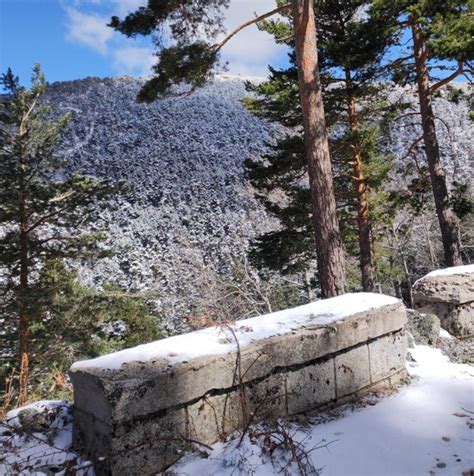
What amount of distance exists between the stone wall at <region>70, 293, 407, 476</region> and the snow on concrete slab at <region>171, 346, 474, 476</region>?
0.58 ft

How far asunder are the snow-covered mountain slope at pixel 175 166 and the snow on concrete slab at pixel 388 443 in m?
13.7

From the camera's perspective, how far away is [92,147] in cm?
3353

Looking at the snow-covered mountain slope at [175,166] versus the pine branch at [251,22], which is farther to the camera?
the snow-covered mountain slope at [175,166]

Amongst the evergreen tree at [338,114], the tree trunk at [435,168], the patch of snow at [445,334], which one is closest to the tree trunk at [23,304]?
the evergreen tree at [338,114]

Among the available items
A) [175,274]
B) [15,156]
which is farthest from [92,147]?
[15,156]

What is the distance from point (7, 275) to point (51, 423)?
6.61 meters

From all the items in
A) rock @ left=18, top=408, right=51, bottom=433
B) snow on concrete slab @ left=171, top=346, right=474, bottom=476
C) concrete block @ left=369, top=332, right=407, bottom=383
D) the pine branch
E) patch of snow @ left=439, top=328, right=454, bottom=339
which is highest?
the pine branch

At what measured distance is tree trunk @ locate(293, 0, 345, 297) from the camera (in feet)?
17.3

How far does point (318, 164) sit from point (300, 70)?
1343 millimetres

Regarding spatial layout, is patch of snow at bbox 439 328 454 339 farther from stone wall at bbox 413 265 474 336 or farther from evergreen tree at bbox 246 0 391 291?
evergreen tree at bbox 246 0 391 291

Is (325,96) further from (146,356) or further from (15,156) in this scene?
(146,356)

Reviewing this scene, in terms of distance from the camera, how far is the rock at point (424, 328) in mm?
5074

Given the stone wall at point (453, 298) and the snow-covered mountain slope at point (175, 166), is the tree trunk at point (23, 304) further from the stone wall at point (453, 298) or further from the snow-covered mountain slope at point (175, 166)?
the snow-covered mountain slope at point (175, 166)

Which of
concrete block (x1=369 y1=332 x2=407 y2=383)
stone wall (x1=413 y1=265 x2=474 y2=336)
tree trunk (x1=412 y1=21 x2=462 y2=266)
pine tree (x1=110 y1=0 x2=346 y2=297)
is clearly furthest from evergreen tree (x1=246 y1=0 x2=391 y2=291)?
concrete block (x1=369 y1=332 x2=407 y2=383)
